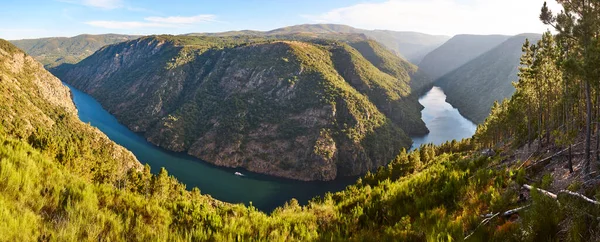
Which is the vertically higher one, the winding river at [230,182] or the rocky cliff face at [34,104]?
the rocky cliff face at [34,104]

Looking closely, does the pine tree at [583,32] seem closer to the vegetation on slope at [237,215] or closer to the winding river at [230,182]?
the vegetation on slope at [237,215]

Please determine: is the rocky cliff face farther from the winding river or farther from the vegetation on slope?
the vegetation on slope

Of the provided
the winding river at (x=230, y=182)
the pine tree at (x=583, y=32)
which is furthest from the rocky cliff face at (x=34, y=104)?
the pine tree at (x=583, y=32)

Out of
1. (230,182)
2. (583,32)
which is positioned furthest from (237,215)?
(230,182)

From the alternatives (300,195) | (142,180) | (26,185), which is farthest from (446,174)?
(300,195)

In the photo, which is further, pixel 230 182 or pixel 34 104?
pixel 230 182

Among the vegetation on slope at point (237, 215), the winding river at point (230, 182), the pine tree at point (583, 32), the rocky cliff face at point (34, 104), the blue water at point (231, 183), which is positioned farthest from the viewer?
the winding river at point (230, 182)

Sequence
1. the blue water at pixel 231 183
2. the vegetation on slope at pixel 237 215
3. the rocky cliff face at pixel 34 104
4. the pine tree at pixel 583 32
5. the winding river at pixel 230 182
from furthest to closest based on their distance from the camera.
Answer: the winding river at pixel 230 182
the blue water at pixel 231 183
the rocky cliff face at pixel 34 104
the pine tree at pixel 583 32
the vegetation on slope at pixel 237 215

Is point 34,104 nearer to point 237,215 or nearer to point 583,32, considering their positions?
point 237,215

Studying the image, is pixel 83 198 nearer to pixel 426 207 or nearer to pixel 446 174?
pixel 426 207
